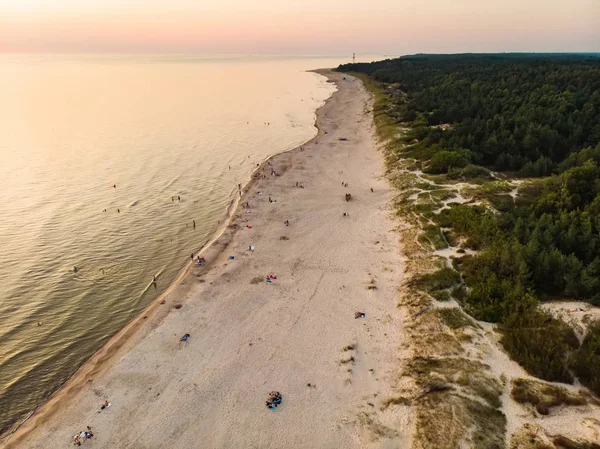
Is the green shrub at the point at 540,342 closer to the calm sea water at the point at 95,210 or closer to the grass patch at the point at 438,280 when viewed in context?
the grass patch at the point at 438,280

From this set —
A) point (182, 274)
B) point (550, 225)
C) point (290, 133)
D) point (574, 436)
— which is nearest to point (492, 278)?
point (550, 225)

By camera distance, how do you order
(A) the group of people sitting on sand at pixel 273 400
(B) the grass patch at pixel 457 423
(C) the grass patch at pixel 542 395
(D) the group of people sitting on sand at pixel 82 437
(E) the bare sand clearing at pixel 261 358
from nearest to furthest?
Answer: (B) the grass patch at pixel 457 423 < (C) the grass patch at pixel 542 395 < (D) the group of people sitting on sand at pixel 82 437 < (E) the bare sand clearing at pixel 261 358 < (A) the group of people sitting on sand at pixel 273 400

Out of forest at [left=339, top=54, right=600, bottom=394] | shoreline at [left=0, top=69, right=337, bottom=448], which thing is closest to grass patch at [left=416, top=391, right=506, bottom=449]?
forest at [left=339, top=54, right=600, bottom=394]

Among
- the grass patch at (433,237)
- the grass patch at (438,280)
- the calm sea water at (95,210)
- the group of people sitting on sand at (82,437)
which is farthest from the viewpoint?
the grass patch at (433,237)

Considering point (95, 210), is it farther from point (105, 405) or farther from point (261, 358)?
point (261, 358)

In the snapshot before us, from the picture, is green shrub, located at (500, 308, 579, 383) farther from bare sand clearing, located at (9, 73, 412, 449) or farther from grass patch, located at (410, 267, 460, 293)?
bare sand clearing, located at (9, 73, 412, 449)

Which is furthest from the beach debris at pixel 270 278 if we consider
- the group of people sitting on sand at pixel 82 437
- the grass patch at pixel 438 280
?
the group of people sitting on sand at pixel 82 437
